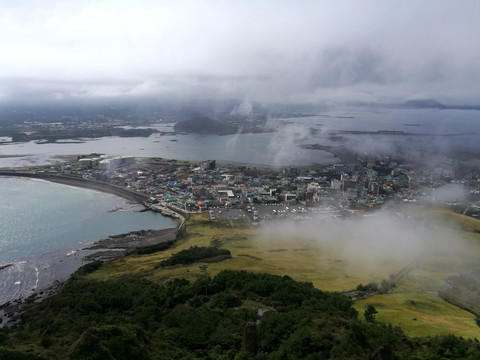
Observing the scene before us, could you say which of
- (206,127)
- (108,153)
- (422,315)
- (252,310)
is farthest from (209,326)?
(206,127)

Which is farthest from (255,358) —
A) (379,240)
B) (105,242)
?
(105,242)

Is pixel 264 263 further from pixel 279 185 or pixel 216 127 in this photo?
pixel 216 127

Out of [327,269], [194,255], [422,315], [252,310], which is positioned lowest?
[327,269]

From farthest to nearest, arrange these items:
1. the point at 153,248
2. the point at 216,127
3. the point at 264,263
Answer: the point at 216,127 → the point at 153,248 → the point at 264,263

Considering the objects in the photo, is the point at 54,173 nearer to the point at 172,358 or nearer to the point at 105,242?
the point at 105,242

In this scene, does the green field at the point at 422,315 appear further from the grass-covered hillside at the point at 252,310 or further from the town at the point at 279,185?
the town at the point at 279,185

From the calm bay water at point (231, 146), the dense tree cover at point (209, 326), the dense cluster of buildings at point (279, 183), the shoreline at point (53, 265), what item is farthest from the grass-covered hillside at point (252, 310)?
the calm bay water at point (231, 146)
